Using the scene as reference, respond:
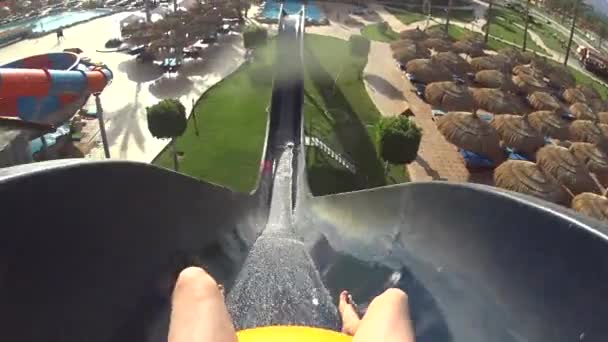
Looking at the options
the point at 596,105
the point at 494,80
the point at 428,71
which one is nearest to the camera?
the point at 596,105

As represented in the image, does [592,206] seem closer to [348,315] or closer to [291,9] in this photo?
[348,315]

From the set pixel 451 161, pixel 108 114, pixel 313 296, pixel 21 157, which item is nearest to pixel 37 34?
pixel 108 114

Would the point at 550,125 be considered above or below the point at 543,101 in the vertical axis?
above

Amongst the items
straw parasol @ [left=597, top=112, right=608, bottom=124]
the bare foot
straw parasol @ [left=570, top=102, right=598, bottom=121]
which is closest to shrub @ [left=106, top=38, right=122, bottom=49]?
straw parasol @ [left=570, top=102, right=598, bottom=121]

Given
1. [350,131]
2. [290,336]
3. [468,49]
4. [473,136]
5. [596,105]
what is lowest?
[596,105]

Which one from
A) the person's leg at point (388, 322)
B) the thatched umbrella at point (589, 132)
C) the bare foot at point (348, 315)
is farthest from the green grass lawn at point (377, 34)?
the person's leg at point (388, 322)

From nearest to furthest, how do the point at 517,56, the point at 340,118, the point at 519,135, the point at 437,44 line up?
the point at 519,135, the point at 340,118, the point at 517,56, the point at 437,44

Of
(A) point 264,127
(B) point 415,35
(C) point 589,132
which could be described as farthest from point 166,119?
(B) point 415,35
